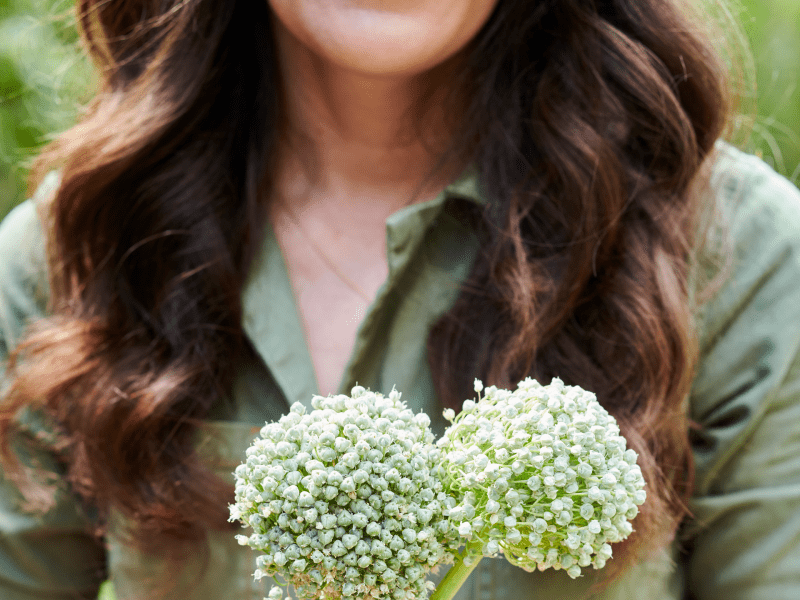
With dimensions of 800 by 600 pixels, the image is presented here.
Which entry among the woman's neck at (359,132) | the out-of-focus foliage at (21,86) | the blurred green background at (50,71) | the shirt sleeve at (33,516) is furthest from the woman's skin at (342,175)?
the blurred green background at (50,71)

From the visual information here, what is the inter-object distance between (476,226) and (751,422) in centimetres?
59

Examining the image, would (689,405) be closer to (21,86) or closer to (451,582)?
(451,582)

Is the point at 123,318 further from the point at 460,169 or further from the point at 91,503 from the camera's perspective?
the point at 460,169

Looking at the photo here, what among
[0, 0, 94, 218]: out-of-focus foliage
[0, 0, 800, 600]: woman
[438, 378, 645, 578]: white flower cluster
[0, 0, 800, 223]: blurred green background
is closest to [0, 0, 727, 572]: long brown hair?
[0, 0, 800, 600]: woman

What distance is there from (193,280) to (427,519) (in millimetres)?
938

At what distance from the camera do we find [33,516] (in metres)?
1.46

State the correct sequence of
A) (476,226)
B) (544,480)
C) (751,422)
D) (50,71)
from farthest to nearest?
(50,71) < (476,226) < (751,422) < (544,480)

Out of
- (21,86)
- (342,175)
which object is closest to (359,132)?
(342,175)

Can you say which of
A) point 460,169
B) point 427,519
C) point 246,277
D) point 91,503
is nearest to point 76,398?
point 91,503

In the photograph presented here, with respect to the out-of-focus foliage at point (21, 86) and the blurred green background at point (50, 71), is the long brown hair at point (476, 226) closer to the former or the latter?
the out-of-focus foliage at point (21, 86)

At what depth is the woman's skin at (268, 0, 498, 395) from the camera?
1437mm

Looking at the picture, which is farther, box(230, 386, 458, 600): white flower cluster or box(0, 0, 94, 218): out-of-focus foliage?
box(0, 0, 94, 218): out-of-focus foliage

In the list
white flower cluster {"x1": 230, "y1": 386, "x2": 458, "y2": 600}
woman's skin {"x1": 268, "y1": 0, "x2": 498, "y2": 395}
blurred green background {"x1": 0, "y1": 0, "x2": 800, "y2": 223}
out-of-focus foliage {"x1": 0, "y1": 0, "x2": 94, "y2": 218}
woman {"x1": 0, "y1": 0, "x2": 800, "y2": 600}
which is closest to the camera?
white flower cluster {"x1": 230, "y1": 386, "x2": 458, "y2": 600}

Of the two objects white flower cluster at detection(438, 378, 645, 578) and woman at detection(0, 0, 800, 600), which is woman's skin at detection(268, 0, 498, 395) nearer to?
woman at detection(0, 0, 800, 600)
